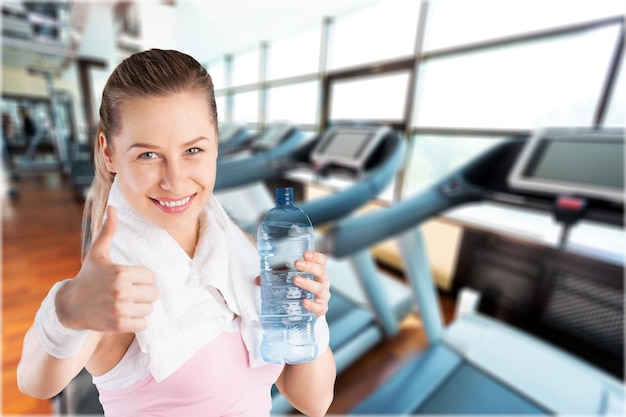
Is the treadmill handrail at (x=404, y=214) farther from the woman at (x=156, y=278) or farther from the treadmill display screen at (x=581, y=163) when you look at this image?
the woman at (x=156, y=278)

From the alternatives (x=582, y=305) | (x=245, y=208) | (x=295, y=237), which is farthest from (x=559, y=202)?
(x=245, y=208)

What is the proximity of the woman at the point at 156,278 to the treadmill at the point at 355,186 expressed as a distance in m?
1.23

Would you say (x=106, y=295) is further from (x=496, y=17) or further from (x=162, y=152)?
(x=496, y=17)

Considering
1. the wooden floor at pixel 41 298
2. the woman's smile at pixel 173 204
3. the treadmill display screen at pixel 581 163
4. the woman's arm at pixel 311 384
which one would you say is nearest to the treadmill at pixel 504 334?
the treadmill display screen at pixel 581 163

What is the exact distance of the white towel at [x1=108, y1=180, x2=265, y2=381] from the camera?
170mm

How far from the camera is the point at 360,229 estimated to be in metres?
1.05

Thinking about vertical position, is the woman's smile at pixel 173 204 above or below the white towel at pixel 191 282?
above

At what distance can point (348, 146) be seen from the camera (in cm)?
200

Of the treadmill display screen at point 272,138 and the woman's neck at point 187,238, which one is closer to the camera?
the woman's neck at point 187,238

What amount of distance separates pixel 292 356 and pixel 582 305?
275 cm

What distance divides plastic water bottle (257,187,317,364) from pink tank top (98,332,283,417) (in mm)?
22

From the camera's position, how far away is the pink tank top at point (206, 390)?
19 centimetres

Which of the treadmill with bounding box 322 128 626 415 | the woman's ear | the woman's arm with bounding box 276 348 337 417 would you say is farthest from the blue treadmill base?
the woman's ear

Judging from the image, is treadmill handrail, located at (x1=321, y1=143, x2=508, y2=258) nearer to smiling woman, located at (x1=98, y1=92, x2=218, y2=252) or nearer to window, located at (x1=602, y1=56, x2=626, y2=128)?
smiling woman, located at (x1=98, y1=92, x2=218, y2=252)
